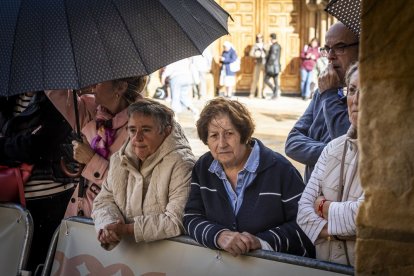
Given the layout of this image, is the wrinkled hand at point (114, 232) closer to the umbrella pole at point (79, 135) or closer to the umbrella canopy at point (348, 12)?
the umbrella pole at point (79, 135)

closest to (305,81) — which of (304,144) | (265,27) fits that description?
(265,27)

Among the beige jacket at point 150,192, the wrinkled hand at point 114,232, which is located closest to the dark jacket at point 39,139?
the beige jacket at point 150,192

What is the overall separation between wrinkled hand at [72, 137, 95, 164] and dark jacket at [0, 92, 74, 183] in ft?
1.16

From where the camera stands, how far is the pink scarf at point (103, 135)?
12.0 feet

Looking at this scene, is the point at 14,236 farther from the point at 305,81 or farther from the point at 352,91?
the point at 305,81

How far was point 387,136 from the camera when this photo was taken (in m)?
1.29

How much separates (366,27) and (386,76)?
4.3 inches

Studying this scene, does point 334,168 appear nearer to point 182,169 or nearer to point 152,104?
point 182,169

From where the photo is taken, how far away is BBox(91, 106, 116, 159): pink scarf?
12.0ft

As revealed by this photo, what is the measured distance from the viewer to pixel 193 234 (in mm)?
2959

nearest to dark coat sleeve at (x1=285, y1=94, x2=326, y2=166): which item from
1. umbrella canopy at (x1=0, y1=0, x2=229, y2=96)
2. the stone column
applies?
umbrella canopy at (x1=0, y1=0, x2=229, y2=96)

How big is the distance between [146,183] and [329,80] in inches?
43.8

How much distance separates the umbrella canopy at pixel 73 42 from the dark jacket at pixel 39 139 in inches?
30.5

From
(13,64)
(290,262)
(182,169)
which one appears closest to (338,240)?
(290,262)
